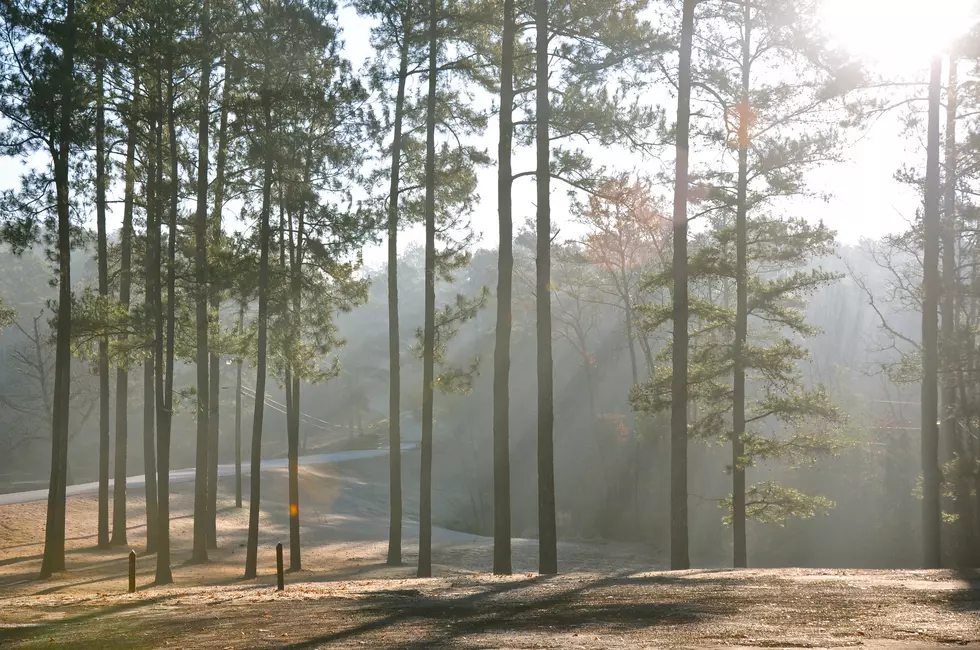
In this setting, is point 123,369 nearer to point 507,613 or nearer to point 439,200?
point 439,200

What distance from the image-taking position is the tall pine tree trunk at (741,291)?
19.4 m

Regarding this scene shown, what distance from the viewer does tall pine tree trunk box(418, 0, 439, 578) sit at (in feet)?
66.1

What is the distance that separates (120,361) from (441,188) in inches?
315

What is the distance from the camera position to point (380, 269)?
11594 centimetres

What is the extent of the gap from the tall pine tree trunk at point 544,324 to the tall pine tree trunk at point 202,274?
6235 millimetres

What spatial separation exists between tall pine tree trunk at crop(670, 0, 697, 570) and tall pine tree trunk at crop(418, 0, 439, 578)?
5.47m

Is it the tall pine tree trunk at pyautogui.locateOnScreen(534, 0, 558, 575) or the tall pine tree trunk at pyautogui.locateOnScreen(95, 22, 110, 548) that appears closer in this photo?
the tall pine tree trunk at pyautogui.locateOnScreen(534, 0, 558, 575)

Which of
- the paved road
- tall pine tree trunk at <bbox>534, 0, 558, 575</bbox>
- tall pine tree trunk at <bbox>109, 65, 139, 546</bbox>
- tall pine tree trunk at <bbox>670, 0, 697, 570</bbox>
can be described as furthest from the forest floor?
the paved road

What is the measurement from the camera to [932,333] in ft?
61.0

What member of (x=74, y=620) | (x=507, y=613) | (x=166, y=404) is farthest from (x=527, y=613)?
(x=166, y=404)

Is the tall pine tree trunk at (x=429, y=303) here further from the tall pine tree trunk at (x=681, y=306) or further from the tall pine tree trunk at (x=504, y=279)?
the tall pine tree trunk at (x=681, y=306)

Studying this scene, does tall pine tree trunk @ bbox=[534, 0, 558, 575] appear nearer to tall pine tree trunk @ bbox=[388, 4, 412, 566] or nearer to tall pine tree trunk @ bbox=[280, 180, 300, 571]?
tall pine tree trunk @ bbox=[388, 4, 412, 566]

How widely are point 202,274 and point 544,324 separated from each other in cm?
686

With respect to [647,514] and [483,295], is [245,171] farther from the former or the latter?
[647,514]
